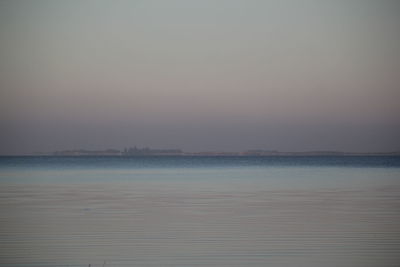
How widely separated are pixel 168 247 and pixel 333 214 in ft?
13.5

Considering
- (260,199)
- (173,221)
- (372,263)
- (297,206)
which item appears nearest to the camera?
(372,263)

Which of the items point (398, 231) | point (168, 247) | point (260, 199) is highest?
point (260, 199)

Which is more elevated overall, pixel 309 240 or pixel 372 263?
pixel 309 240

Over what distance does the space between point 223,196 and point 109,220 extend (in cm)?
445

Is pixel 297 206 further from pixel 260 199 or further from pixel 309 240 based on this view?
pixel 309 240

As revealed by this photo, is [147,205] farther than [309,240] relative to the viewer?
Yes

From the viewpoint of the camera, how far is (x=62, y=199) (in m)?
14.1

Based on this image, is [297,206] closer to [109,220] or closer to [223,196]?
[223,196]

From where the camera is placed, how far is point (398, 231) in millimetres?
9562

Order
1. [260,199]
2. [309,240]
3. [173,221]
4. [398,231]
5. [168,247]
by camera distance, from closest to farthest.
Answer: [168,247], [309,240], [398,231], [173,221], [260,199]

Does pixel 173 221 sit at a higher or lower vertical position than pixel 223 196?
lower

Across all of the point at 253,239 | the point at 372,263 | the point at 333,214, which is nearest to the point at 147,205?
the point at 333,214

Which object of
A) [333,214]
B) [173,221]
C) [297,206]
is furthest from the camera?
[297,206]

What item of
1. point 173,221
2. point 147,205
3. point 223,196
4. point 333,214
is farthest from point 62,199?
point 333,214
